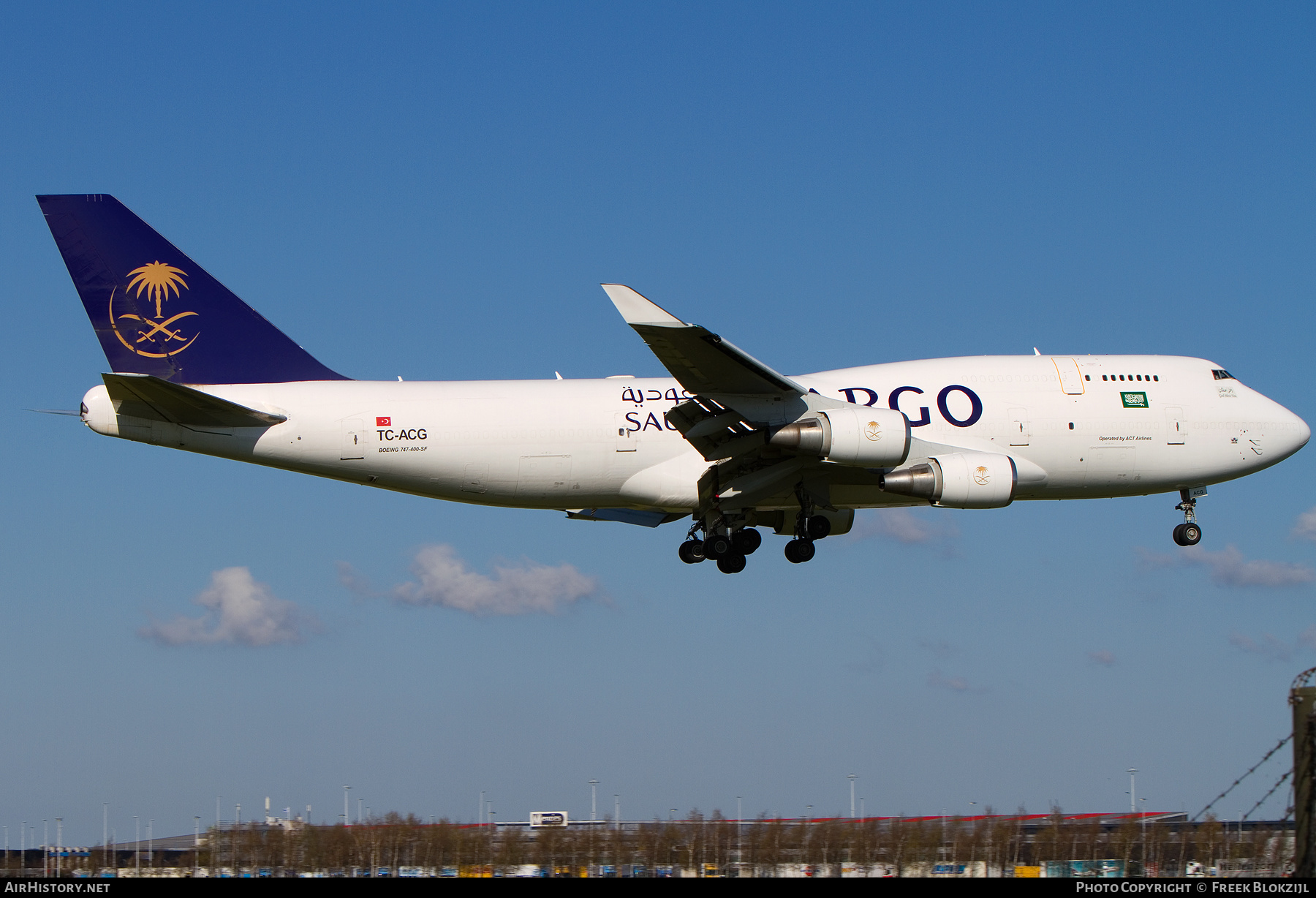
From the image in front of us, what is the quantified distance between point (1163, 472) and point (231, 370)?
856 inches

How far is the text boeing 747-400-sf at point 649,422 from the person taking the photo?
2833 cm

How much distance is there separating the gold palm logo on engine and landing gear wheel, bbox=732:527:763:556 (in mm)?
13118

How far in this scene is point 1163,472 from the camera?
3212cm

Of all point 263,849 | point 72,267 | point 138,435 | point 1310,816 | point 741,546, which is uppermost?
point 72,267

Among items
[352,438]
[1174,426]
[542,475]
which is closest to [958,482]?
[1174,426]

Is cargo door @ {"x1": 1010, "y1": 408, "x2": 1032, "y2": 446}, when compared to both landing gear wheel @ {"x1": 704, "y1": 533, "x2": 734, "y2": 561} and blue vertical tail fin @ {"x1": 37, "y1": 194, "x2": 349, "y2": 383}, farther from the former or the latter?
blue vertical tail fin @ {"x1": 37, "y1": 194, "x2": 349, "y2": 383}

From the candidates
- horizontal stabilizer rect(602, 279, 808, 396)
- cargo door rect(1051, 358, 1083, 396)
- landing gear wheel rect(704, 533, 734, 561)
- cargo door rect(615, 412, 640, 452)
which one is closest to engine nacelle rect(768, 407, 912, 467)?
horizontal stabilizer rect(602, 279, 808, 396)

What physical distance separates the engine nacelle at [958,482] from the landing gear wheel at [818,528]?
237cm

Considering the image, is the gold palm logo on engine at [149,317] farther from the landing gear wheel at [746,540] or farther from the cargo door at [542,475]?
the landing gear wheel at [746,540]

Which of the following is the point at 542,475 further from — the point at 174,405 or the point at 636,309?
the point at 174,405

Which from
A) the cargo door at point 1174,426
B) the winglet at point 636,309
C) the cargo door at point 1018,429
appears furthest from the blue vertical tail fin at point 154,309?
the cargo door at point 1174,426
